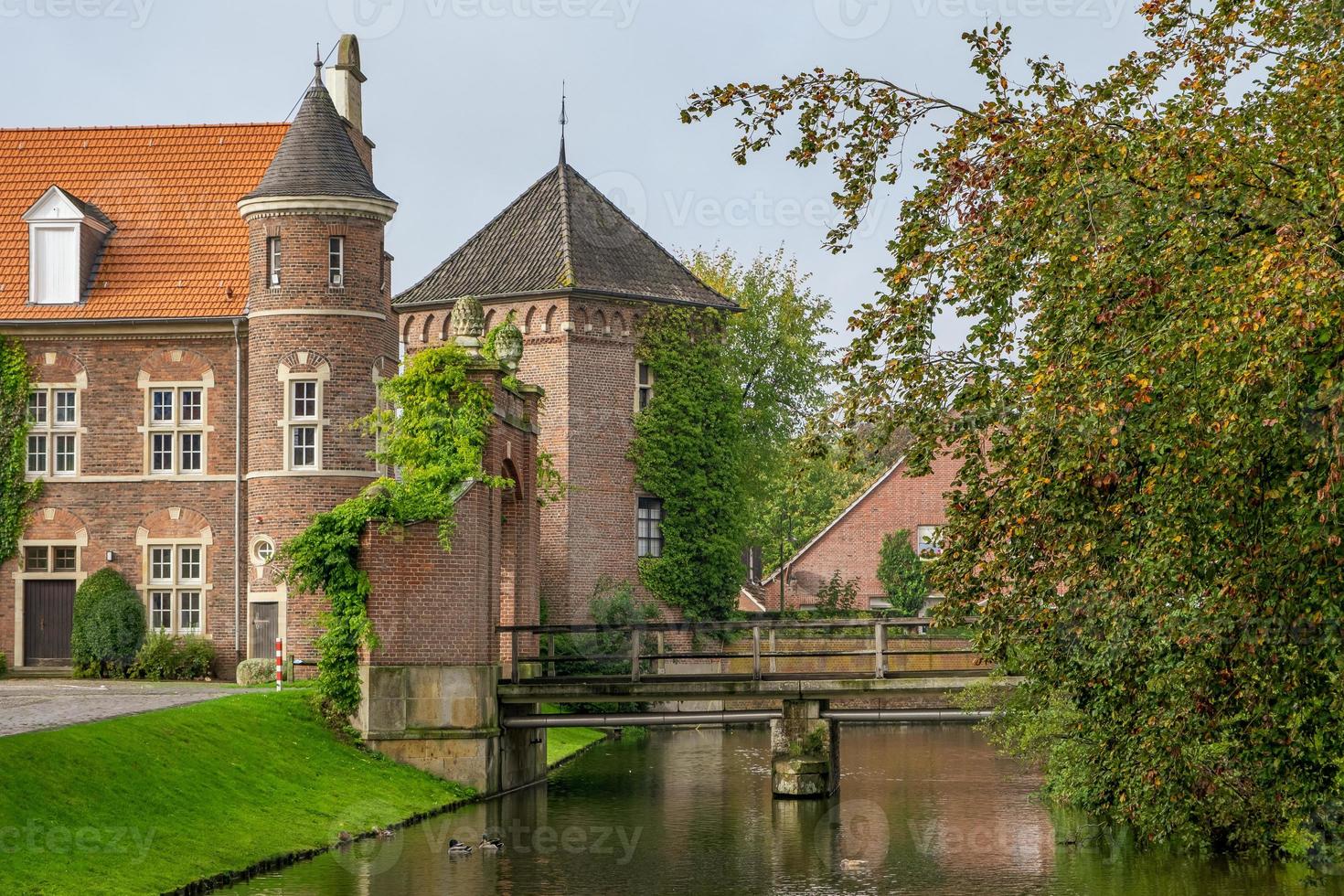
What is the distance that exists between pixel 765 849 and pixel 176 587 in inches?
679

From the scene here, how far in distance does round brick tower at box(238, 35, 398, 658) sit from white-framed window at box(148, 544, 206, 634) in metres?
1.51

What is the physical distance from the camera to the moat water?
1788 cm

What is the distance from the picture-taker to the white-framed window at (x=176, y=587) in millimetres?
33656

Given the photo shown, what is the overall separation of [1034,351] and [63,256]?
A: 98.8 feet

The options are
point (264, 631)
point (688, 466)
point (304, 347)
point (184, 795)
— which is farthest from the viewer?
point (688, 466)

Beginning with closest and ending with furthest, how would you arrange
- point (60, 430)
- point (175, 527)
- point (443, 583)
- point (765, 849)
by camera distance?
point (765, 849), point (443, 583), point (175, 527), point (60, 430)

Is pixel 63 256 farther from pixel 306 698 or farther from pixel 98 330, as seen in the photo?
pixel 306 698

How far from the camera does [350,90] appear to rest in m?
38.4

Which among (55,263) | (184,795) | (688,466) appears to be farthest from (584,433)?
(184,795)

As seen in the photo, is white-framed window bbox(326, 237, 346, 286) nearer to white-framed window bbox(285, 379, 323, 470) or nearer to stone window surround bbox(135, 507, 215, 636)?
white-framed window bbox(285, 379, 323, 470)

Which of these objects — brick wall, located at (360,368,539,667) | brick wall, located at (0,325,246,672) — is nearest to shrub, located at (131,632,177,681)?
brick wall, located at (0,325,246,672)

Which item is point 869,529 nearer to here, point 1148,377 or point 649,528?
point 649,528

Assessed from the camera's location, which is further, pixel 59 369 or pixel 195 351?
pixel 59 369

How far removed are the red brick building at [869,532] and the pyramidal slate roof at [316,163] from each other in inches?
1028
